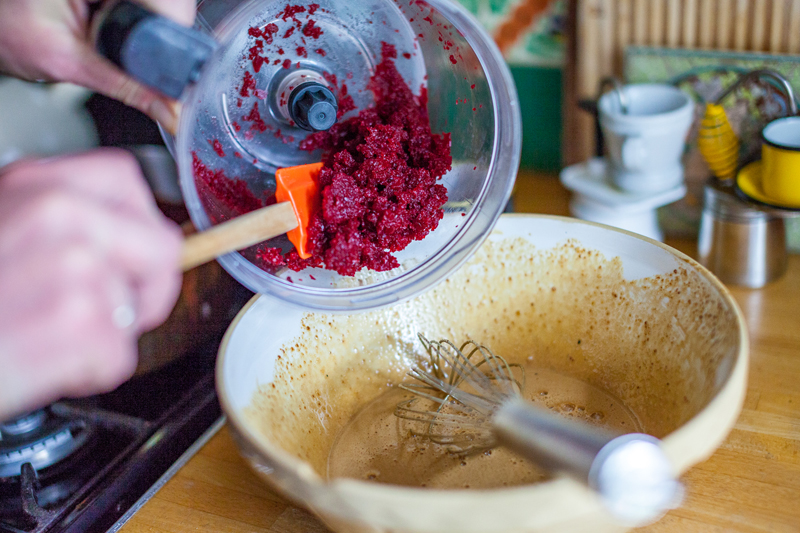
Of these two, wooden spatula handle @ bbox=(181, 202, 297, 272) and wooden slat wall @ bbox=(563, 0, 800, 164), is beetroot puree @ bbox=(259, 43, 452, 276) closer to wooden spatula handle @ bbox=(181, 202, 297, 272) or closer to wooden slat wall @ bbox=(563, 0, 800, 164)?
wooden spatula handle @ bbox=(181, 202, 297, 272)

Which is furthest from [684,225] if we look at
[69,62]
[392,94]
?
[69,62]

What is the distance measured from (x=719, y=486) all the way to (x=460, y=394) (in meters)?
0.21

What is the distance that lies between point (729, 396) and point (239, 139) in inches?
15.9

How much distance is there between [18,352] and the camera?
295 mm

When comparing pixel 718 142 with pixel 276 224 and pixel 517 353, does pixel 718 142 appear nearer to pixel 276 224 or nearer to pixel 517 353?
pixel 517 353

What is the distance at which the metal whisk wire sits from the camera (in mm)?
507

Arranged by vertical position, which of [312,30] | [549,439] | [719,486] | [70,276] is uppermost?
[312,30]

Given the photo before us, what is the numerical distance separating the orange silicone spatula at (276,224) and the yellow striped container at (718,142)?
45cm

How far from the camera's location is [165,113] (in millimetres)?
442

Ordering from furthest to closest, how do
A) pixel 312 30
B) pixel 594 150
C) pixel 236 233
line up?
pixel 594 150
pixel 312 30
pixel 236 233

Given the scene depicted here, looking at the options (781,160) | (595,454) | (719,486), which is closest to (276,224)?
(595,454)

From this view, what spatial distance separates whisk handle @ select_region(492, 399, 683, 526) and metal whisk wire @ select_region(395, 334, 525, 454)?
0.09 meters


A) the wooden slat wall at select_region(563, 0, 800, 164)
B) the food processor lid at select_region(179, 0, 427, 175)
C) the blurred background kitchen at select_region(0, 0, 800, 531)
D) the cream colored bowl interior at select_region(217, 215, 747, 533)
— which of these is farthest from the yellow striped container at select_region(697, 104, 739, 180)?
the food processor lid at select_region(179, 0, 427, 175)

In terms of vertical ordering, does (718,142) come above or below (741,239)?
above
